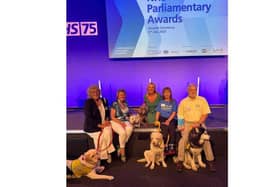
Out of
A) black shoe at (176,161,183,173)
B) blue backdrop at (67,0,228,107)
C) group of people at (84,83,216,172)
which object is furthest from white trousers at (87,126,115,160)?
black shoe at (176,161,183,173)

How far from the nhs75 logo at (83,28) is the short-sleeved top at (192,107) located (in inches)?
19.5

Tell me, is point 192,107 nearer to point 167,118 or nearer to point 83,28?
point 167,118

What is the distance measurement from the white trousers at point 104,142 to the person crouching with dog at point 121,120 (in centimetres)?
3

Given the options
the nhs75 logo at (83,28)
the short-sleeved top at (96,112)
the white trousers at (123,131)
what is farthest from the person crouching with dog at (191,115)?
the nhs75 logo at (83,28)

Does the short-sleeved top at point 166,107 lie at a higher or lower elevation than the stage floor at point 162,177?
higher

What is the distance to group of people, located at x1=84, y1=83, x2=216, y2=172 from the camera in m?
1.65

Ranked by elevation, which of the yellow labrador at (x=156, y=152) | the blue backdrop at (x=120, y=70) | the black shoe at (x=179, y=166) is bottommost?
the black shoe at (x=179, y=166)

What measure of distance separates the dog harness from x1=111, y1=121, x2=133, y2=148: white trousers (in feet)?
0.60

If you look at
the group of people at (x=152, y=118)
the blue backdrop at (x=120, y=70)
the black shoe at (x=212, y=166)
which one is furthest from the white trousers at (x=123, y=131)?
the black shoe at (x=212, y=166)

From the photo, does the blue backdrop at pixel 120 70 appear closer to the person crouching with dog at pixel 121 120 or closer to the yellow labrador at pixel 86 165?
the person crouching with dog at pixel 121 120

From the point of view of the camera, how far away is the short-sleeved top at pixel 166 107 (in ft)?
5.45

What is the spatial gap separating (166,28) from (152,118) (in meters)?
0.40

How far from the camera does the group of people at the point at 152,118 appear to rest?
165 centimetres
